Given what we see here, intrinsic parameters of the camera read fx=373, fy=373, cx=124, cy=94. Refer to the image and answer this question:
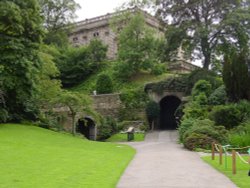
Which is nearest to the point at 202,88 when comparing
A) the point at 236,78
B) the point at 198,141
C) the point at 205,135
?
the point at 236,78

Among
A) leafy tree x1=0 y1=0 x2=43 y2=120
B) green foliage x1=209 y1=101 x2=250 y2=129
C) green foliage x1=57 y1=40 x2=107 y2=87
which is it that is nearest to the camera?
leafy tree x1=0 y1=0 x2=43 y2=120

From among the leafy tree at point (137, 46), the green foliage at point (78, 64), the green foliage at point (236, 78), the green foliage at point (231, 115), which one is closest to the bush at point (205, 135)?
the green foliage at point (231, 115)

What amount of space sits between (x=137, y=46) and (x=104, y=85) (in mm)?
6139

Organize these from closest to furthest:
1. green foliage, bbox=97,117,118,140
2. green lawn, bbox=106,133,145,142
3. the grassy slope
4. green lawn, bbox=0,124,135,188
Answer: green lawn, bbox=0,124,135,188, green lawn, bbox=106,133,145,142, green foliage, bbox=97,117,118,140, the grassy slope

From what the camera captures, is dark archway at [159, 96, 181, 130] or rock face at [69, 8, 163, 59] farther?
rock face at [69, 8, 163, 59]

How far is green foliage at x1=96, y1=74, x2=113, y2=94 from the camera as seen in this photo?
4453 cm

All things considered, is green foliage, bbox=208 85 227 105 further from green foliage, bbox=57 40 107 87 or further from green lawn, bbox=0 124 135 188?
green foliage, bbox=57 40 107 87

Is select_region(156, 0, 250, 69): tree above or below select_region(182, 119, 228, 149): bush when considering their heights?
above

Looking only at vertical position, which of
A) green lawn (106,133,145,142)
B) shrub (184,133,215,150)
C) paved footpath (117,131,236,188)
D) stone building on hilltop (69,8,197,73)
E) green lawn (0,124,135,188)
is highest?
stone building on hilltop (69,8,197,73)

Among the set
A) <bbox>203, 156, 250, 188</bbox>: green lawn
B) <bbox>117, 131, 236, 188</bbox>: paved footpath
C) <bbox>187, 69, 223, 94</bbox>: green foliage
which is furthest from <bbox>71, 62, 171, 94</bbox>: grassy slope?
<bbox>117, 131, 236, 188</bbox>: paved footpath

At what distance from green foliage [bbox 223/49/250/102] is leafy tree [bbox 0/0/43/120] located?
47.7 feet

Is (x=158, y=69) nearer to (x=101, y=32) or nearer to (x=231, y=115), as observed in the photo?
(x=101, y=32)

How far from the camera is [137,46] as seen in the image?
147ft

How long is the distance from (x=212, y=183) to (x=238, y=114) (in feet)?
53.2
